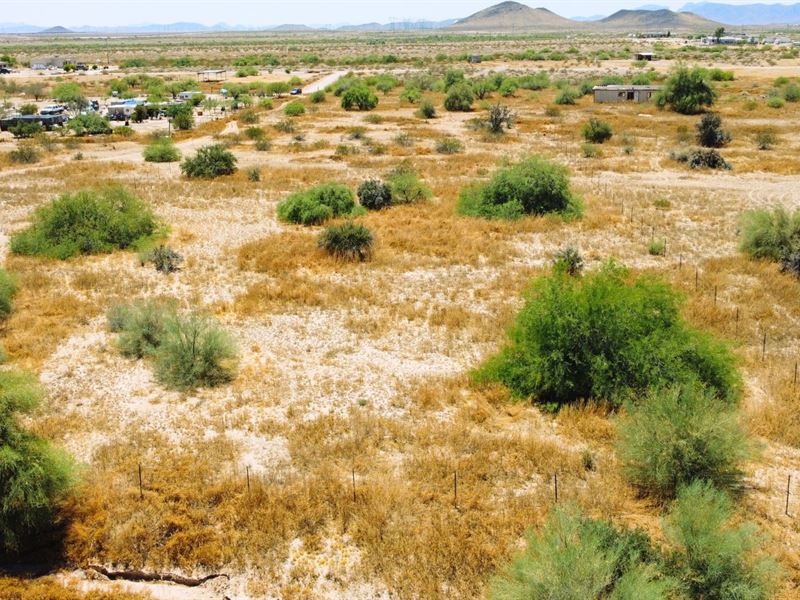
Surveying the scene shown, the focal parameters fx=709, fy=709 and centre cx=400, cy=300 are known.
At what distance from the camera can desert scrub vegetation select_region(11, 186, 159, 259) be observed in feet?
→ 65.5

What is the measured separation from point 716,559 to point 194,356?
30.0ft

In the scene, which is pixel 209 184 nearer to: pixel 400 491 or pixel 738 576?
pixel 400 491

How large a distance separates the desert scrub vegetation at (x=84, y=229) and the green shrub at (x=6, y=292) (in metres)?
3.13

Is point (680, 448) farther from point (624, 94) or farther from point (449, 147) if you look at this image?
point (624, 94)

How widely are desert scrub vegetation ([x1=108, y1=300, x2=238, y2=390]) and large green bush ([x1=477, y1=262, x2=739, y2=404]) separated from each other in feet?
15.7

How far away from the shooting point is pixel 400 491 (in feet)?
31.1

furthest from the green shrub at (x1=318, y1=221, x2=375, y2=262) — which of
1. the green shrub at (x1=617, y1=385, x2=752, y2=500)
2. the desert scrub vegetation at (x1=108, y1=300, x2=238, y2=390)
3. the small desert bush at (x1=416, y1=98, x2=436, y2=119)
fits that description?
the small desert bush at (x1=416, y1=98, x2=436, y2=119)

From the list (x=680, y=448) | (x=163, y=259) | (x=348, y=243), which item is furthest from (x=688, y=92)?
(x=680, y=448)

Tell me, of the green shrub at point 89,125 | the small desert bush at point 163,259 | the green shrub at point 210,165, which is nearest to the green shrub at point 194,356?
the small desert bush at point 163,259

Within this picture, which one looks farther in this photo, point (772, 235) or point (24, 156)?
point (24, 156)

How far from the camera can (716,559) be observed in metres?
7.28

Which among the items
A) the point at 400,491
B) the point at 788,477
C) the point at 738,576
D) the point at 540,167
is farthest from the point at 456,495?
the point at 540,167

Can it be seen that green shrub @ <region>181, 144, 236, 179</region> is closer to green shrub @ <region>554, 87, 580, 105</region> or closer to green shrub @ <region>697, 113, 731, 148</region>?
green shrub @ <region>697, 113, 731, 148</region>

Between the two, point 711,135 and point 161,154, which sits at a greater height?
point 711,135
